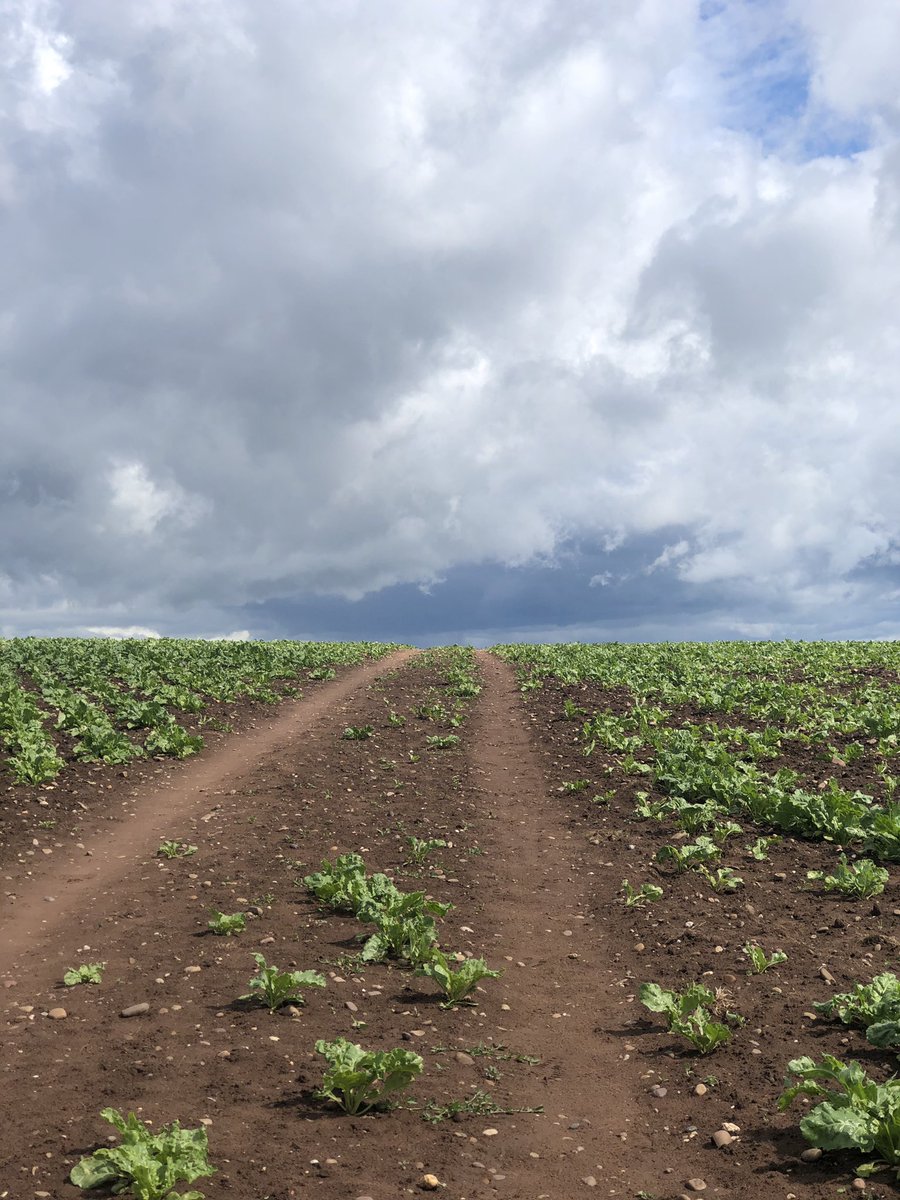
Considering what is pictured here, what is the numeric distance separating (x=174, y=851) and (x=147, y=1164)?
8881 millimetres

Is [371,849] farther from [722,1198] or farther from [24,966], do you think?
[722,1198]

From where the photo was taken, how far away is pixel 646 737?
21.4m

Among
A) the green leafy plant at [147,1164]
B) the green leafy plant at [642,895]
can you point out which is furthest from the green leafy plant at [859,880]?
the green leafy plant at [147,1164]

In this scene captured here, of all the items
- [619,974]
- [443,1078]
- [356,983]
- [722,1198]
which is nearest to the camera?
[722,1198]

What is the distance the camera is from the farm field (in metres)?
6.29

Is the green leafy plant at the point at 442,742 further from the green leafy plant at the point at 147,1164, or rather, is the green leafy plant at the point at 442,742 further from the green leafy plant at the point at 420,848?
the green leafy plant at the point at 147,1164

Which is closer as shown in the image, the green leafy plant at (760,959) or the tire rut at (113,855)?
the green leafy plant at (760,959)

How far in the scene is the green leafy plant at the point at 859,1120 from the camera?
583 centimetres

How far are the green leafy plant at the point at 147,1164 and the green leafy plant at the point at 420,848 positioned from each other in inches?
298

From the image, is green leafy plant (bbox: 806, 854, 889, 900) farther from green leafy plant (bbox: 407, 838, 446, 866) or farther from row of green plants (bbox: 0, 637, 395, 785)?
row of green plants (bbox: 0, 637, 395, 785)

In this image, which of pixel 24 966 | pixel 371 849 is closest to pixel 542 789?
pixel 371 849

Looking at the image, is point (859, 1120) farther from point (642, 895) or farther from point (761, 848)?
point (761, 848)

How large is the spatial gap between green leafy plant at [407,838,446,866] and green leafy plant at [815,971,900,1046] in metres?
6.59

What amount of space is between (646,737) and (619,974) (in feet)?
39.5
